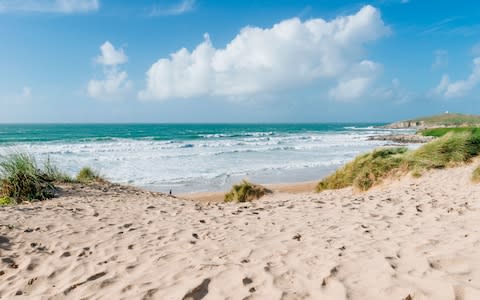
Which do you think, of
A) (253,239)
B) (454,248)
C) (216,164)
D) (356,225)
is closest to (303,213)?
(356,225)

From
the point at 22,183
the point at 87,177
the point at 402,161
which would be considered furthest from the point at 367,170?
the point at 22,183

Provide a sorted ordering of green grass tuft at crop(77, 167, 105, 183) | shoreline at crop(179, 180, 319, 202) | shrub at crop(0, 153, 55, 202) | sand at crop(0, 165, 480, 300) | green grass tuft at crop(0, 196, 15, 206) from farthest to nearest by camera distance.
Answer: shoreline at crop(179, 180, 319, 202), green grass tuft at crop(77, 167, 105, 183), shrub at crop(0, 153, 55, 202), green grass tuft at crop(0, 196, 15, 206), sand at crop(0, 165, 480, 300)

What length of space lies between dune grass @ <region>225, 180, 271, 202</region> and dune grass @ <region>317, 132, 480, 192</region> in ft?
8.27

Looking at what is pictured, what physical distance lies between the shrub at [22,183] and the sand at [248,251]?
151cm

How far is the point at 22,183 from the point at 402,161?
1069cm

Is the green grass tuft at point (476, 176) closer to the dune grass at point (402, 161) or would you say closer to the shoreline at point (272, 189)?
the dune grass at point (402, 161)

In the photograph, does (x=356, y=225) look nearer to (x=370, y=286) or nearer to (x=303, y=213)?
(x=303, y=213)

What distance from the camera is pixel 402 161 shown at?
11.2 m

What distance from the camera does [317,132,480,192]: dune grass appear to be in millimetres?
10875

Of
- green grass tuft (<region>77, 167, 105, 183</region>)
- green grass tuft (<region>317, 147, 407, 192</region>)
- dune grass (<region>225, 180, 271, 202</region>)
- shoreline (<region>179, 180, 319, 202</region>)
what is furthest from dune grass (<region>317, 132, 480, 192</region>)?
green grass tuft (<region>77, 167, 105, 183</region>)

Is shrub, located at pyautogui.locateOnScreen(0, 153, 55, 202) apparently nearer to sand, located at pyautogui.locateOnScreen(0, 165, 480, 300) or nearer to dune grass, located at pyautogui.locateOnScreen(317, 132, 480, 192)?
sand, located at pyautogui.locateOnScreen(0, 165, 480, 300)

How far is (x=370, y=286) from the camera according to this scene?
293cm

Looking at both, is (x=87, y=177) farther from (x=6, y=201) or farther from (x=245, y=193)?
(x=245, y=193)

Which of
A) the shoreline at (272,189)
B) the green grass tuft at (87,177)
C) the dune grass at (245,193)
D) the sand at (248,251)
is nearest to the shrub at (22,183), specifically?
the sand at (248,251)
